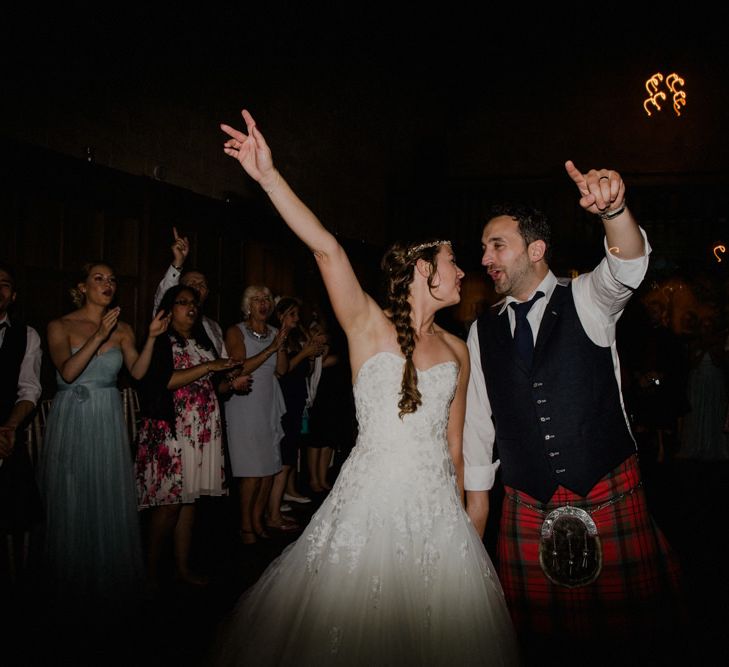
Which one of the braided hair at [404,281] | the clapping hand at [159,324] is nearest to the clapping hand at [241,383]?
the clapping hand at [159,324]

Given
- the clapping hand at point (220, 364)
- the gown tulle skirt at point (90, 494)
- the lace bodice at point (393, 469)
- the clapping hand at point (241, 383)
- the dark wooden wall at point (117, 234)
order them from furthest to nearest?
the clapping hand at point (241, 383) → the dark wooden wall at point (117, 234) → the clapping hand at point (220, 364) → the gown tulle skirt at point (90, 494) → the lace bodice at point (393, 469)

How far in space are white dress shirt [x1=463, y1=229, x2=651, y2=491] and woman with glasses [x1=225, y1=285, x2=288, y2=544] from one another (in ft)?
7.65

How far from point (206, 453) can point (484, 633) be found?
2391 millimetres

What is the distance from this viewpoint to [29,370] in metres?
3.51

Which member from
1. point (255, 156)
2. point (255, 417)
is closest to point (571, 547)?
point (255, 156)

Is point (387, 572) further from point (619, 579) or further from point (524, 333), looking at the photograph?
point (524, 333)

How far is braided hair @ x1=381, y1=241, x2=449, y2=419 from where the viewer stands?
229cm

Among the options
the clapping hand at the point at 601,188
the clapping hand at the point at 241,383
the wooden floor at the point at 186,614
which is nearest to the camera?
the clapping hand at the point at 601,188

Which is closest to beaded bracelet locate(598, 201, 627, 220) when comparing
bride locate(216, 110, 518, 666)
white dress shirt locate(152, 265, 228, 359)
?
bride locate(216, 110, 518, 666)

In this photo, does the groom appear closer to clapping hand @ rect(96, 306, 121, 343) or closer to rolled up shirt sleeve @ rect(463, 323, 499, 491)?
rolled up shirt sleeve @ rect(463, 323, 499, 491)

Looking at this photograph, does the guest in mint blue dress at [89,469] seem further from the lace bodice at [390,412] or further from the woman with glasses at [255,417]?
the lace bodice at [390,412]

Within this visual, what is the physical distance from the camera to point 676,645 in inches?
85.0

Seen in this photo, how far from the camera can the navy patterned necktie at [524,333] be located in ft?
7.53

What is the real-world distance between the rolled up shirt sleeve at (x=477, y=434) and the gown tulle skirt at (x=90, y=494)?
195 centimetres
